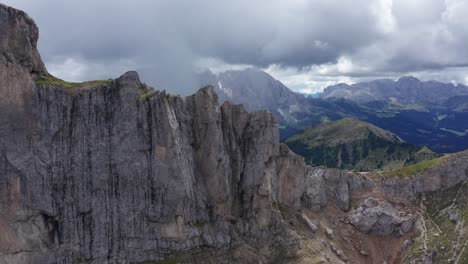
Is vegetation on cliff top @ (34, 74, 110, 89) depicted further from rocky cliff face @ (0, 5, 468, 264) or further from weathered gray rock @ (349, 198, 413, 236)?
weathered gray rock @ (349, 198, 413, 236)

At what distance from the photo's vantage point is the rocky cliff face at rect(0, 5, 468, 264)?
116m

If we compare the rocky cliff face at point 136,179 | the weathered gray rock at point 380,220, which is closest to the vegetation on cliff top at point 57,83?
the rocky cliff face at point 136,179

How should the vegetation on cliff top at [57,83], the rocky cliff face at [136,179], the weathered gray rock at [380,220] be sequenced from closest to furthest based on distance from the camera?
1. the rocky cliff face at [136,179]
2. the vegetation on cliff top at [57,83]
3. the weathered gray rock at [380,220]

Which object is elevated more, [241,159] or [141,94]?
[141,94]

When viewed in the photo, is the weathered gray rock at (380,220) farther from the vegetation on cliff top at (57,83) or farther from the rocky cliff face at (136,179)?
the vegetation on cliff top at (57,83)

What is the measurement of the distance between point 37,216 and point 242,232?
204ft

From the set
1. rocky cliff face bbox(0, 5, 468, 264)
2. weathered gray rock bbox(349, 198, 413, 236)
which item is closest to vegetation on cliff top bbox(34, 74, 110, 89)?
rocky cliff face bbox(0, 5, 468, 264)

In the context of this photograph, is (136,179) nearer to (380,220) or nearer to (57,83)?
(57,83)

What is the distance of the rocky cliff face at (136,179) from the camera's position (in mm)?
116000

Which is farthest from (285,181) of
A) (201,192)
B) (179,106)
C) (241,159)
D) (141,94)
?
(141,94)

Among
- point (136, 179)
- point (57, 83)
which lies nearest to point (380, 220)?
point (136, 179)

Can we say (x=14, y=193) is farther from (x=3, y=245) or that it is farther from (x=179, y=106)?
(x=179, y=106)

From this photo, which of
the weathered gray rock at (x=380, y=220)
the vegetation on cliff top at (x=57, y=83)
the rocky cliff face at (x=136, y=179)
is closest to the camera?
the rocky cliff face at (x=136, y=179)

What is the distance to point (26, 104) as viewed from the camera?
11631 centimetres
